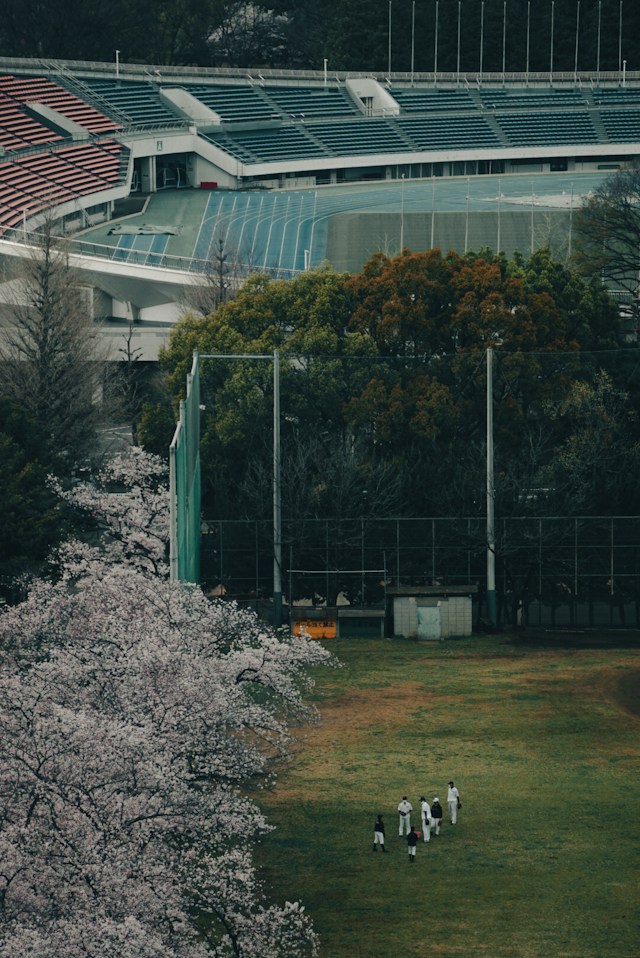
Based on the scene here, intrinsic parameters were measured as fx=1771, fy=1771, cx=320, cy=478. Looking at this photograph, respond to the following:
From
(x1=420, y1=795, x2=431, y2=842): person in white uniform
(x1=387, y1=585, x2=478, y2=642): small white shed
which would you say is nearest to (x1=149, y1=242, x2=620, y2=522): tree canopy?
(x1=387, y1=585, x2=478, y2=642): small white shed

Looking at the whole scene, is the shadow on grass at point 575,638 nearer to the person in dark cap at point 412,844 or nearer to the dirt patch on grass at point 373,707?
the dirt patch on grass at point 373,707

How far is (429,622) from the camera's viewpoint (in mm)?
66125

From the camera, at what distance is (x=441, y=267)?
72.2 meters

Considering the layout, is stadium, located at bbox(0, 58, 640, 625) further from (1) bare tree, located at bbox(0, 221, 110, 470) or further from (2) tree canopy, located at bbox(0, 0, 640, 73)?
(1) bare tree, located at bbox(0, 221, 110, 470)

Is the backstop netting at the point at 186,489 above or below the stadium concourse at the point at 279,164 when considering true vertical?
below

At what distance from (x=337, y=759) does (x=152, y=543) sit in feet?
50.5

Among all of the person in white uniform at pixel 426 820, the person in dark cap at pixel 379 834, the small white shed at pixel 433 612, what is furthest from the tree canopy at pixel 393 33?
the person in dark cap at pixel 379 834

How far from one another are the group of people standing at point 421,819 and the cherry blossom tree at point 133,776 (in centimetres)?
307

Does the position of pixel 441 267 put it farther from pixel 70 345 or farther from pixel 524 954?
pixel 524 954

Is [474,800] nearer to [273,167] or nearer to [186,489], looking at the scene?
[186,489]

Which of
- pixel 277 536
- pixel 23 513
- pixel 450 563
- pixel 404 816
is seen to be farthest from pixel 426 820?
pixel 450 563

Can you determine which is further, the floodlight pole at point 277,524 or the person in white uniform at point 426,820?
the floodlight pole at point 277,524

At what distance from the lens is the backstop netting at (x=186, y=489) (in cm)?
5156

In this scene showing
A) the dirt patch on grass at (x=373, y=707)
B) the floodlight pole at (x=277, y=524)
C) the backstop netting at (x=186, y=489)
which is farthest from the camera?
the floodlight pole at (x=277, y=524)
